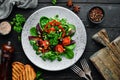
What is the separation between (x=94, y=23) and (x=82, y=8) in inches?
4.6

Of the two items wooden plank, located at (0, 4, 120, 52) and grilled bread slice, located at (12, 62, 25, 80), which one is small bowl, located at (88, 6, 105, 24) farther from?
grilled bread slice, located at (12, 62, 25, 80)

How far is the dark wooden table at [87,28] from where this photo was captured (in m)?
3.15

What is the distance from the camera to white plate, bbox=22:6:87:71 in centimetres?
311

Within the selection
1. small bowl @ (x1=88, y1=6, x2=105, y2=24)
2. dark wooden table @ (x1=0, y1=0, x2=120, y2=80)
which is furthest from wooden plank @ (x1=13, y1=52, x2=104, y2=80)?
small bowl @ (x1=88, y1=6, x2=105, y2=24)

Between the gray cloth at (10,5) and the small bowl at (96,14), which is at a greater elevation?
the gray cloth at (10,5)

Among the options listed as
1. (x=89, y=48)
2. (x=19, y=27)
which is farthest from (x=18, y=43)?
(x=89, y=48)

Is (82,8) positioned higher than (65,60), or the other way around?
(82,8)

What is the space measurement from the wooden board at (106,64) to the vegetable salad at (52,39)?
0.14 meters

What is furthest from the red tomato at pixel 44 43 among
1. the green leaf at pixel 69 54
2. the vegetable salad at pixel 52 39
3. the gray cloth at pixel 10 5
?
the gray cloth at pixel 10 5

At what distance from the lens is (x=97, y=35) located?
3.11m

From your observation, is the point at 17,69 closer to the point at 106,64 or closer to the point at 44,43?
the point at 44,43

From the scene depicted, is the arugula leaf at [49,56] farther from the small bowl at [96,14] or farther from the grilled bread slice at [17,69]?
the small bowl at [96,14]

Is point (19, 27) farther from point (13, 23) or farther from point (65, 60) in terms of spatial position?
point (65, 60)

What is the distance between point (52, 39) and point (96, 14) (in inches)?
11.0
